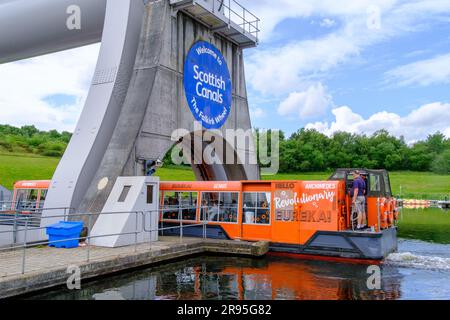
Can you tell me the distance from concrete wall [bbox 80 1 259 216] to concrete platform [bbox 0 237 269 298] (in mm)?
2787

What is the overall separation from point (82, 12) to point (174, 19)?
13.8 feet

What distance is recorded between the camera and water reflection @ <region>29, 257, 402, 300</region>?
8.85 meters

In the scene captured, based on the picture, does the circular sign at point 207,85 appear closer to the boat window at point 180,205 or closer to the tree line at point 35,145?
the boat window at point 180,205

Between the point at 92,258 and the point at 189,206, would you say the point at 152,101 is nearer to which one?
the point at 189,206

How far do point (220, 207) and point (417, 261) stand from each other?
21.6 ft

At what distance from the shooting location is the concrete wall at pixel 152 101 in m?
14.6

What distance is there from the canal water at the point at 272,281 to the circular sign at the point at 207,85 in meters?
7.57

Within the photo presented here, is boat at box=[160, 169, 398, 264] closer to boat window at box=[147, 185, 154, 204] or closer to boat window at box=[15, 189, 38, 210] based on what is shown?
boat window at box=[147, 185, 154, 204]
